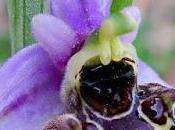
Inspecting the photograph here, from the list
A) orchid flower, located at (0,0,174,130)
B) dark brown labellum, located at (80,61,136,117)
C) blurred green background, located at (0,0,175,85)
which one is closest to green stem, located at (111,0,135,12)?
orchid flower, located at (0,0,174,130)

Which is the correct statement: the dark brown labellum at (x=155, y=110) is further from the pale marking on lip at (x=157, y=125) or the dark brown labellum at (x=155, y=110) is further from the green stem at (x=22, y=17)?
the green stem at (x=22, y=17)

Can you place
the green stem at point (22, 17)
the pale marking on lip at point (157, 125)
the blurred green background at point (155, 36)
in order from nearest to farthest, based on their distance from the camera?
the pale marking on lip at point (157, 125) < the green stem at point (22, 17) < the blurred green background at point (155, 36)

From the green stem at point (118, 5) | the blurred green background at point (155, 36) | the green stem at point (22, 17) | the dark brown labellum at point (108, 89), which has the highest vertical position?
the green stem at point (118, 5)

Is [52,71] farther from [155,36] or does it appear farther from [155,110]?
[155,36]

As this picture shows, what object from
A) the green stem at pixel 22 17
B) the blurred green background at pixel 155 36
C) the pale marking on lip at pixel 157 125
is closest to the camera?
the pale marking on lip at pixel 157 125

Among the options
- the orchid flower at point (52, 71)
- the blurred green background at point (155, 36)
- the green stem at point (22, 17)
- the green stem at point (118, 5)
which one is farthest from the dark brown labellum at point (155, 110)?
the blurred green background at point (155, 36)

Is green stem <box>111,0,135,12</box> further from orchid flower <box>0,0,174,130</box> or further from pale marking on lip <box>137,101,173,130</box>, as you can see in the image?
pale marking on lip <box>137,101,173,130</box>

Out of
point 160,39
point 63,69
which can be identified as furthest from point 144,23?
point 63,69
